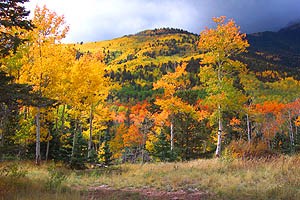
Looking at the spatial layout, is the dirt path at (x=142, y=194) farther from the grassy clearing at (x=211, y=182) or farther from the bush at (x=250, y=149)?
the bush at (x=250, y=149)

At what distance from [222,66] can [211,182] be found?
39.1 feet

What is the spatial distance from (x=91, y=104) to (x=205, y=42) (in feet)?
33.4

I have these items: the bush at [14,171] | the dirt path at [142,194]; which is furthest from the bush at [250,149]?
the bush at [14,171]

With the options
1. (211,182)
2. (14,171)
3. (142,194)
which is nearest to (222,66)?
(211,182)

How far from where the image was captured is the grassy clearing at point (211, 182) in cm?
849

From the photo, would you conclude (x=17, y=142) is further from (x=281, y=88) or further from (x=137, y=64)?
(x=137, y=64)

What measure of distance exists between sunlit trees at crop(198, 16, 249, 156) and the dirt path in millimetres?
11243

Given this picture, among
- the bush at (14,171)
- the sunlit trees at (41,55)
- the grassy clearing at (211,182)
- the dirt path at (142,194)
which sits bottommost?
the dirt path at (142,194)

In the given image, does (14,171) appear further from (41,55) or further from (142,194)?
(41,55)

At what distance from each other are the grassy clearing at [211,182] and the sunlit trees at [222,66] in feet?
21.6

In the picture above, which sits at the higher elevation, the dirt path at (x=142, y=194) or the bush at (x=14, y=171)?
the bush at (x=14, y=171)

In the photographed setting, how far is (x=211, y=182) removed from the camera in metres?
10.5

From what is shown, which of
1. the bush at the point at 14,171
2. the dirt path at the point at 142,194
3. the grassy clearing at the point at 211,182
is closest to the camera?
the grassy clearing at the point at 211,182

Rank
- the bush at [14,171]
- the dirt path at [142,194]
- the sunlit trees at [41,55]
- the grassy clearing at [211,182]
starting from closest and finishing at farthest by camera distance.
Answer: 1. the grassy clearing at [211,182]
2. the dirt path at [142,194]
3. the bush at [14,171]
4. the sunlit trees at [41,55]
